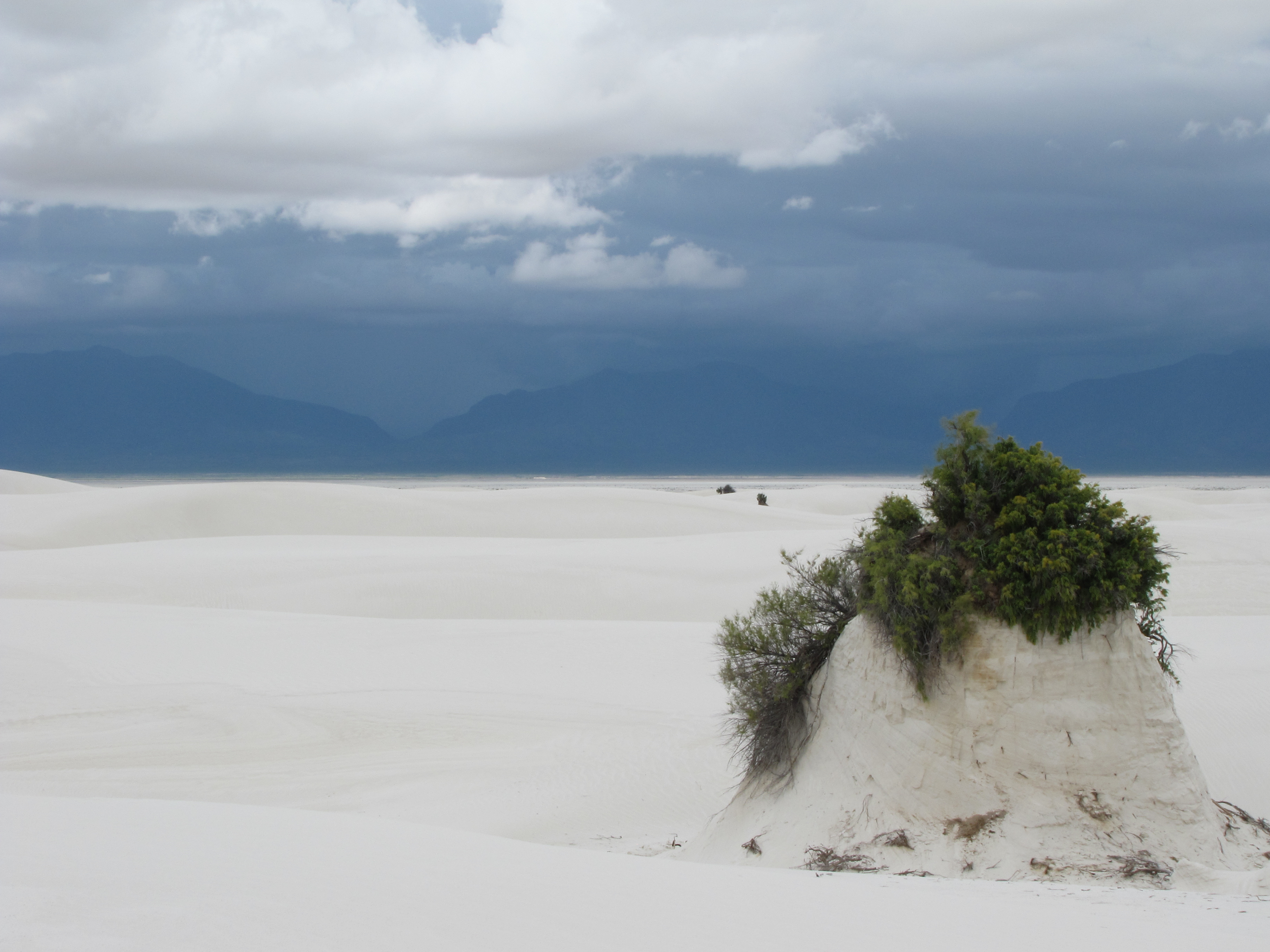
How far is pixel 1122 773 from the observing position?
7172 millimetres

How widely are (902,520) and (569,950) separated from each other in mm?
4638

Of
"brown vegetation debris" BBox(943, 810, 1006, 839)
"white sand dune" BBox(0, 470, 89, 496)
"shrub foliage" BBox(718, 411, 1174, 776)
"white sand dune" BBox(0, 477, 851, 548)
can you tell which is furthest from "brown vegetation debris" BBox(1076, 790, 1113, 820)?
"white sand dune" BBox(0, 470, 89, 496)

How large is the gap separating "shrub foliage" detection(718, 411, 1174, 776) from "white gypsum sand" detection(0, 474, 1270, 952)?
1.71m

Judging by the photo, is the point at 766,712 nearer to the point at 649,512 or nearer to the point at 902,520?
the point at 902,520

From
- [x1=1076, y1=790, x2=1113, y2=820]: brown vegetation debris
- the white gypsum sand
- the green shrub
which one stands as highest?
the green shrub

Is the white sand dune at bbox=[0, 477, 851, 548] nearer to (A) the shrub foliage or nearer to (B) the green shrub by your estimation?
(B) the green shrub

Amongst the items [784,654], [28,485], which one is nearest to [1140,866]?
[784,654]

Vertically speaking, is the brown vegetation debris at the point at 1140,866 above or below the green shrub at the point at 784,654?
below

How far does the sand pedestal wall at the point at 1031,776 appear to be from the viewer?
7000 mm

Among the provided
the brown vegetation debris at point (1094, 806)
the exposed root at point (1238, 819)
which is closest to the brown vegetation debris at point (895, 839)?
the brown vegetation debris at point (1094, 806)

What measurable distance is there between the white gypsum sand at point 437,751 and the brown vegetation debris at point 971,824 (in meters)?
0.81

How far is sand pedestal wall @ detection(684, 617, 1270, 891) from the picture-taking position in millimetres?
7000

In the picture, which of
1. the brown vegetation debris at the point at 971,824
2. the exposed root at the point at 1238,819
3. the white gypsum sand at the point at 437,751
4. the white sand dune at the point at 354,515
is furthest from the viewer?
the white sand dune at the point at 354,515

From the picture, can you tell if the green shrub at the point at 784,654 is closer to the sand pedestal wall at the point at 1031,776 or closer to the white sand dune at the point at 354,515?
the sand pedestal wall at the point at 1031,776
